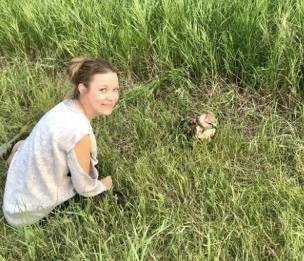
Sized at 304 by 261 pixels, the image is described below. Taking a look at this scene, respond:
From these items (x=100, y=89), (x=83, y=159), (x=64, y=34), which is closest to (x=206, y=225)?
(x=83, y=159)

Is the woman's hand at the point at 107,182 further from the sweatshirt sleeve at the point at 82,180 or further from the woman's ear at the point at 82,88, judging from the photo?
the woman's ear at the point at 82,88

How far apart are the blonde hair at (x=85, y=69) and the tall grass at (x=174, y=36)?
837mm

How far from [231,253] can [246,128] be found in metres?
0.92

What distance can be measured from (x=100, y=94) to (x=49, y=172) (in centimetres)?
44

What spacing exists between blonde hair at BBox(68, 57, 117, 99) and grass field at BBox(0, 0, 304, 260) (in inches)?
20.3

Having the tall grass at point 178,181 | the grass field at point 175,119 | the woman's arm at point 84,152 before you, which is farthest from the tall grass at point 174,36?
the woman's arm at point 84,152

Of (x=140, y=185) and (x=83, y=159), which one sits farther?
(x=140, y=185)

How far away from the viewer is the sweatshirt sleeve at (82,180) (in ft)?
8.52

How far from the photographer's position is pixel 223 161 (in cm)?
296

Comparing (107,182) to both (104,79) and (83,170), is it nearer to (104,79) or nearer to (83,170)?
(83,170)

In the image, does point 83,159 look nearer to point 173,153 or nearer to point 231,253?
point 173,153

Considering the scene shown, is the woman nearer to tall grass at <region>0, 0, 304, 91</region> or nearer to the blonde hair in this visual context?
the blonde hair

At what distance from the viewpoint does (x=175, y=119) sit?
326cm

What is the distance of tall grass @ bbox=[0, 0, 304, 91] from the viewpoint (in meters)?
3.34
